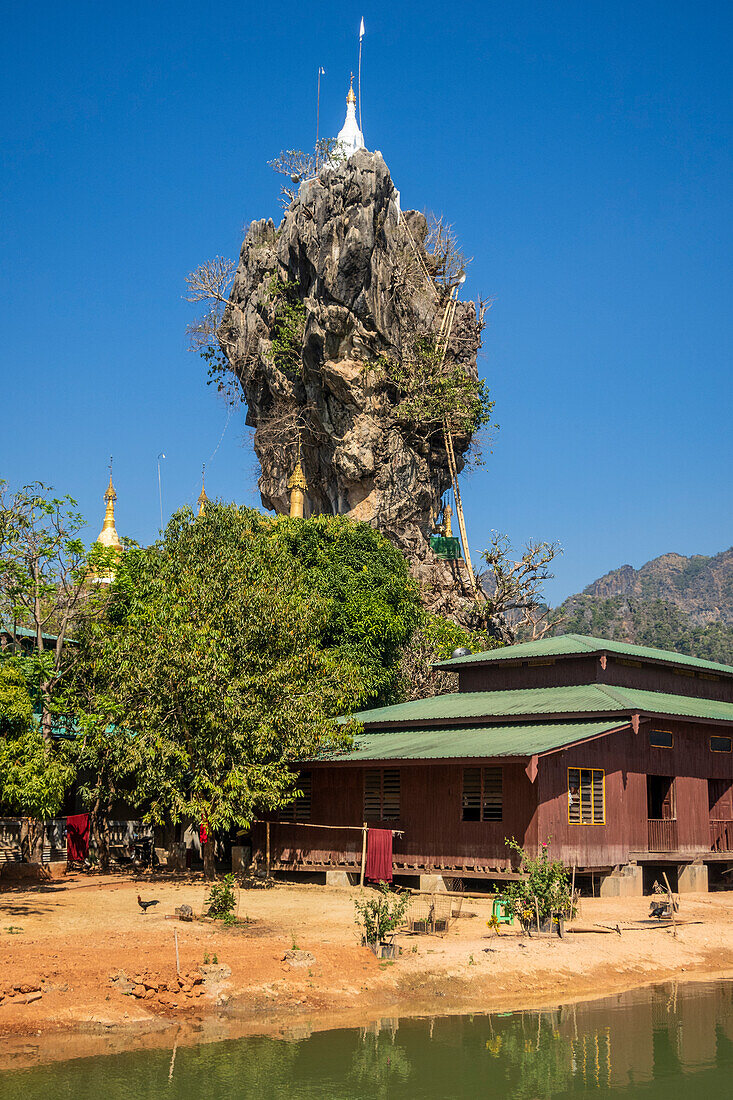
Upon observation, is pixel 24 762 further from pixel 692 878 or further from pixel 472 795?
pixel 692 878

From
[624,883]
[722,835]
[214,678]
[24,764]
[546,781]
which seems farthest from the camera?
[722,835]

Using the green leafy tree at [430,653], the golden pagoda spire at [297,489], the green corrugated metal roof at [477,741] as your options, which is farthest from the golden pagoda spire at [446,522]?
the green corrugated metal roof at [477,741]

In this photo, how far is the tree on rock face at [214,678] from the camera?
94.8ft

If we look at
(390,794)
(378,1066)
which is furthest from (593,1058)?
(390,794)

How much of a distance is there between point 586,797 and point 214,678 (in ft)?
34.7

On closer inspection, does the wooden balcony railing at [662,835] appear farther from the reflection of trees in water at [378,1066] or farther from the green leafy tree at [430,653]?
the green leafy tree at [430,653]

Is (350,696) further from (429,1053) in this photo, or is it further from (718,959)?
(429,1053)

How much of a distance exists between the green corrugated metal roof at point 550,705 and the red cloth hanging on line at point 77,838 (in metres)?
9.49

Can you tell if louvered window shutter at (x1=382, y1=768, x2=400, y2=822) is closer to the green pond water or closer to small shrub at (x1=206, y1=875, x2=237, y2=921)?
small shrub at (x1=206, y1=875, x2=237, y2=921)

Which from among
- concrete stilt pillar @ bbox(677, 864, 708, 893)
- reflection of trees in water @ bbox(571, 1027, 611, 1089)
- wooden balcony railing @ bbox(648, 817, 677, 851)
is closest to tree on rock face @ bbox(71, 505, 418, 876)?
wooden balcony railing @ bbox(648, 817, 677, 851)

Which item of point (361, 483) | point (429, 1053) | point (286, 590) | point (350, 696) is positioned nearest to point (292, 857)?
point (350, 696)

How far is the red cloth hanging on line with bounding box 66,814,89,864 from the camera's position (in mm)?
34438

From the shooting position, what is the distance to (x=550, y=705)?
32.2 metres

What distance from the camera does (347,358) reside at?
2830 inches
